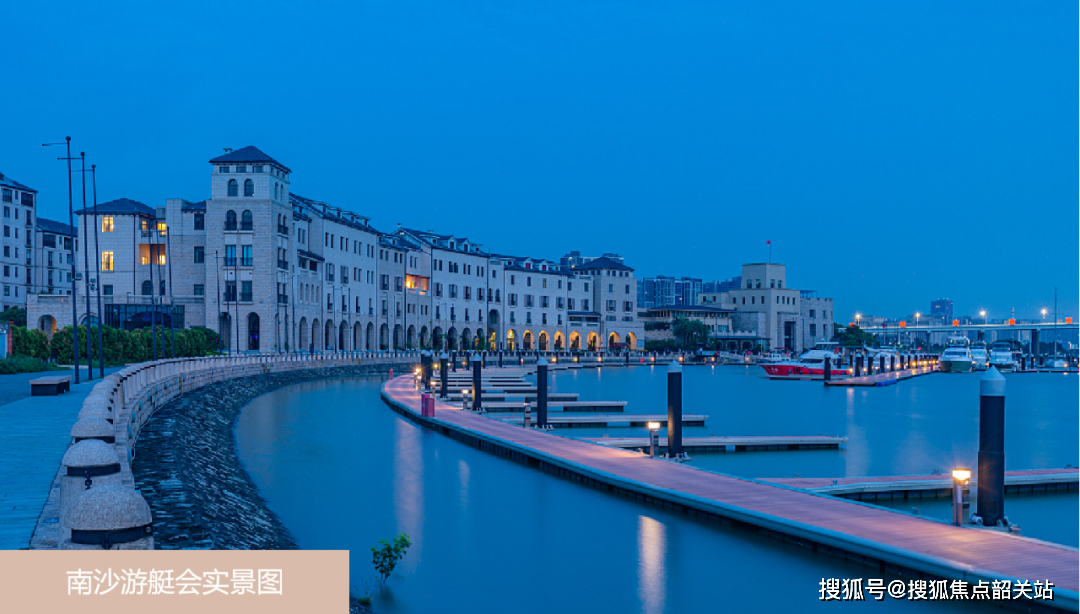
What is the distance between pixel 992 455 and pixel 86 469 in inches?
538

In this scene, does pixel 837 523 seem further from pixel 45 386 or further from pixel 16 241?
pixel 16 241

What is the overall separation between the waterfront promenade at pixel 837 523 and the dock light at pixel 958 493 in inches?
7.5

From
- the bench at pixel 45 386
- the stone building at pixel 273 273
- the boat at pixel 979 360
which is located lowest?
the boat at pixel 979 360

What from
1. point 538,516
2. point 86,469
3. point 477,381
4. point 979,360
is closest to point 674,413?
point 538,516

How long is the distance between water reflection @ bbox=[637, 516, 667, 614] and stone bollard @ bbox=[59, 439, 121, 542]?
25.8 feet

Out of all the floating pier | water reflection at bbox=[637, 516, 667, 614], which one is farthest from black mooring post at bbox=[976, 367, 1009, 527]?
the floating pier

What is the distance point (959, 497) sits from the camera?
14.7 metres

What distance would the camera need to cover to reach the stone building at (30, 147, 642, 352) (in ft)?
276

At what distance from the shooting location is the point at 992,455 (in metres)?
15.2

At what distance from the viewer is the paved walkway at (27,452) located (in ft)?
36.5

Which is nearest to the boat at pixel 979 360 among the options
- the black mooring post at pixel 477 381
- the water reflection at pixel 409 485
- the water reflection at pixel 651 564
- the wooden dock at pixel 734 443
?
the wooden dock at pixel 734 443

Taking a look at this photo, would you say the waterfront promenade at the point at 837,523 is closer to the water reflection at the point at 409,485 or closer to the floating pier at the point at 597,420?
the water reflection at the point at 409,485

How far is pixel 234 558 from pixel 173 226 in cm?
9098

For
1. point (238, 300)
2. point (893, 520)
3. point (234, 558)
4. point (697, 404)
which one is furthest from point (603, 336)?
point (234, 558)
